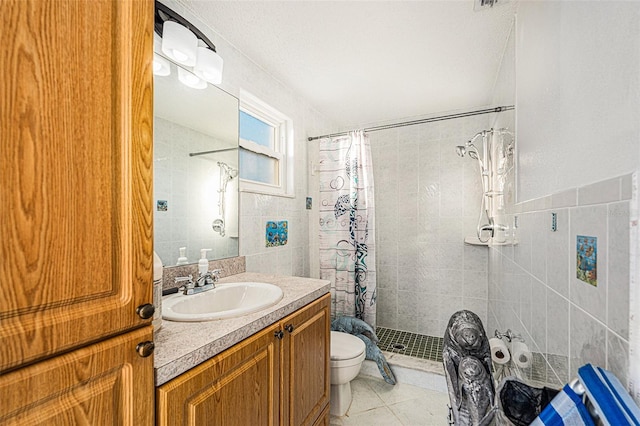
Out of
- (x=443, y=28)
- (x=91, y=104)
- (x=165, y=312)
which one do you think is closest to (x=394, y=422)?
(x=165, y=312)

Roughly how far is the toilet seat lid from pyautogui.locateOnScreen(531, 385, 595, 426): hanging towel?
1.47 metres

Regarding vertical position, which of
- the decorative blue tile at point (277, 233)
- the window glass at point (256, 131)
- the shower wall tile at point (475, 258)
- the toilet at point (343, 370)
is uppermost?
the window glass at point (256, 131)

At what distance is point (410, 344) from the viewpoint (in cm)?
269

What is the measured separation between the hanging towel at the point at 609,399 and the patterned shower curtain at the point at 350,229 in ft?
6.36

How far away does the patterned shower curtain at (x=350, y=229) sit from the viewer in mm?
2424

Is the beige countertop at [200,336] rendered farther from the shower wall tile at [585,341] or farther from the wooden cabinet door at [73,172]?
the shower wall tile at [585,341]

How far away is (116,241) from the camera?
1.91 feet

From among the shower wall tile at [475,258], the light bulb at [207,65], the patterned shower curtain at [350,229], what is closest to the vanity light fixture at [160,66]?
the light bulb at [207,65]

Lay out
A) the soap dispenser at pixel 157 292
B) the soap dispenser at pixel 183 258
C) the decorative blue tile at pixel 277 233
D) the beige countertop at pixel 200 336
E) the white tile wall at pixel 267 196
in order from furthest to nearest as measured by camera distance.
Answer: the decorative blue tile at pixel 277 233
the white tile wall at pixel 267 196
the soap dispenser at pixel 183 258
the soap dispenser at pixel 157 292
the beige countertop at pixel 200 336

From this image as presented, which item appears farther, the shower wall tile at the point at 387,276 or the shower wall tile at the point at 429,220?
the shower wall tile at the point at 387,276

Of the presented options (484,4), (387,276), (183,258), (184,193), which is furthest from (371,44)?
(387,276)

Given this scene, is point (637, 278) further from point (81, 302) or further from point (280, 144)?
point (280, 144)

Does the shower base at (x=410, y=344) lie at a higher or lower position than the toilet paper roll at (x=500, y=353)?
lower

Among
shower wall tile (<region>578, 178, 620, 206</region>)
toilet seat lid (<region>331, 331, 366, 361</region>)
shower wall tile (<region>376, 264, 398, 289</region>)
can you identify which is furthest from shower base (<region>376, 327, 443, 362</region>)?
shower wall tile (<region>578, 178, 620, 206</region>)
